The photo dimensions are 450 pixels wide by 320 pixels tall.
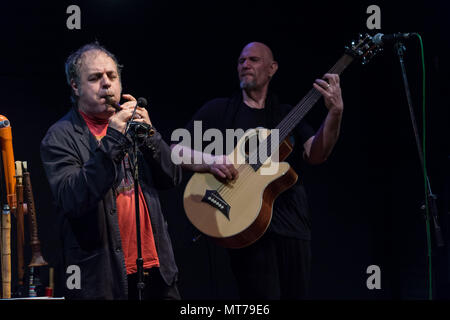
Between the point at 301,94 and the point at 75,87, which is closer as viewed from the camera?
the point at 75,87

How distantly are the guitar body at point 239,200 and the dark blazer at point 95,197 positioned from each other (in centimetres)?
64

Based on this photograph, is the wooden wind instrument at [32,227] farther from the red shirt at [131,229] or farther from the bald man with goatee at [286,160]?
the red shirt at [131,229]

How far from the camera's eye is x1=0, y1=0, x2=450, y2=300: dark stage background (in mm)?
3832

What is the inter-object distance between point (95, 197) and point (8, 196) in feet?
3.27

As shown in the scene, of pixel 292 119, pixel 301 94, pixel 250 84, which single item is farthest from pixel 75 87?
pixel 301 94

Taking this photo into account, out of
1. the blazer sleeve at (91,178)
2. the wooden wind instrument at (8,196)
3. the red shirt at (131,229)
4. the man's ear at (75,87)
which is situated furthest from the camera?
the wooden wind instrument at (8,196)

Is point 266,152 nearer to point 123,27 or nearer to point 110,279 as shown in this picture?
point 110,279

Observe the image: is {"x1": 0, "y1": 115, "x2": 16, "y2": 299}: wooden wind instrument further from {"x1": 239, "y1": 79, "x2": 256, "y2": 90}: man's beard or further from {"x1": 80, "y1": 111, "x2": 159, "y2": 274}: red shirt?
{"x1": 239, "y1": 79, "x2": 256, "y2": 90}: man's beard

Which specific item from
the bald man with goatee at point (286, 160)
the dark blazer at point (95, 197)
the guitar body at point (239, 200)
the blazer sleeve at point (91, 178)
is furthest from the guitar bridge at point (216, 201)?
the blazer sleeve at point (91, 178)

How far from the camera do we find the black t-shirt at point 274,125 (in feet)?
10.1

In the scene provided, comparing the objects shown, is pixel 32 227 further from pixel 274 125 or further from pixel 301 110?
pixel 301 110

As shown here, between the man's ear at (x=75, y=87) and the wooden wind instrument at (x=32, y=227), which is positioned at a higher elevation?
the man's ear at (x=75, y=87)

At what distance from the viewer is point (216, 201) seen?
3143mm

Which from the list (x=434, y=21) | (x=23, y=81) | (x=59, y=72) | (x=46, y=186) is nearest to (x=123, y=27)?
(x=59, y=72)
